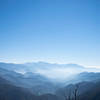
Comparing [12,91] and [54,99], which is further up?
[12,91]

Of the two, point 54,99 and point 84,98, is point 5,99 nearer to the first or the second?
point 54,99

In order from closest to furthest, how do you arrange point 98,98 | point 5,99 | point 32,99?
1. point 98,98
2. point 5,99
3. point 32,99

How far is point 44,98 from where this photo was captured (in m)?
146

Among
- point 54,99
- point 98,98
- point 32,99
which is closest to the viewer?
point 98,98

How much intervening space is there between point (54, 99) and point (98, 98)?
6308cm

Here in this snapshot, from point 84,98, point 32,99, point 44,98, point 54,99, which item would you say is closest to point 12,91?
point 32,99

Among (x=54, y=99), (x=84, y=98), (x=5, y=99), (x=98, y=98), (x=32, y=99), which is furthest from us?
(x=54, y=99)

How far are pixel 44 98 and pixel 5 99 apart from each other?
44.5 metres

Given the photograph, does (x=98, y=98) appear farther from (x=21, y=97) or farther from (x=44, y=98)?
(x=21, y=97)

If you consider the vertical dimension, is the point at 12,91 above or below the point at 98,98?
above

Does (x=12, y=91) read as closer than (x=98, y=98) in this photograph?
No

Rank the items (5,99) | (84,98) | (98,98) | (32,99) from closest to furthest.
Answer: (98,98), (84,98), (5,99), (32,99)

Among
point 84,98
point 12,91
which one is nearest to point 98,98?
point 84,98

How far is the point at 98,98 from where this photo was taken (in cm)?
10450
